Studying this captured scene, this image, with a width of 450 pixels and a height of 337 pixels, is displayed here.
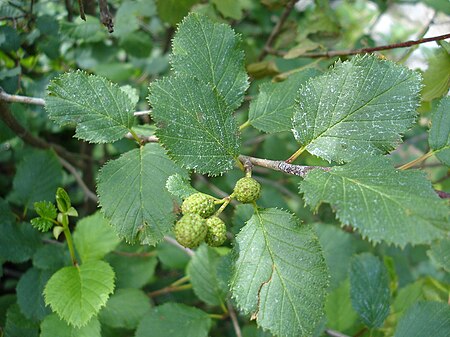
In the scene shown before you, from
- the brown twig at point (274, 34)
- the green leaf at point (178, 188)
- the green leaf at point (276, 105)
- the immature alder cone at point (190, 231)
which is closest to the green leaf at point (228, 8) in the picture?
the brown twig at point (274, 34)

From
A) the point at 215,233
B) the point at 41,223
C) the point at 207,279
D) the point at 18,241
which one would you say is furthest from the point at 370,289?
the point at 18,241

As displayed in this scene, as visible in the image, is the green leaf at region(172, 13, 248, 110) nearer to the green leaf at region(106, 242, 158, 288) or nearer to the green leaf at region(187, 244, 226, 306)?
the green leaf at region(187, 244, 226, 306)

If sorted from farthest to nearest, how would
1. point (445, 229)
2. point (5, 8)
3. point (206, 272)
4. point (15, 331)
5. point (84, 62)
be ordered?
point (84, 62) < point (5, 8) < point (206, 272) < point (15, 331) < point (445, 229)

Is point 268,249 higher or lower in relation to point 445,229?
lower

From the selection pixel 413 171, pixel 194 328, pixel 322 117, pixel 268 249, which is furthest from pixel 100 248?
pixel 413 171

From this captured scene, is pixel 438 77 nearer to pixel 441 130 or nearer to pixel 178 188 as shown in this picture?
pixel 441 130

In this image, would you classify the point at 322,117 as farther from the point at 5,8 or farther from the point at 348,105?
the point at 5,8

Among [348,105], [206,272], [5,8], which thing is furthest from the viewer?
[5,8]
